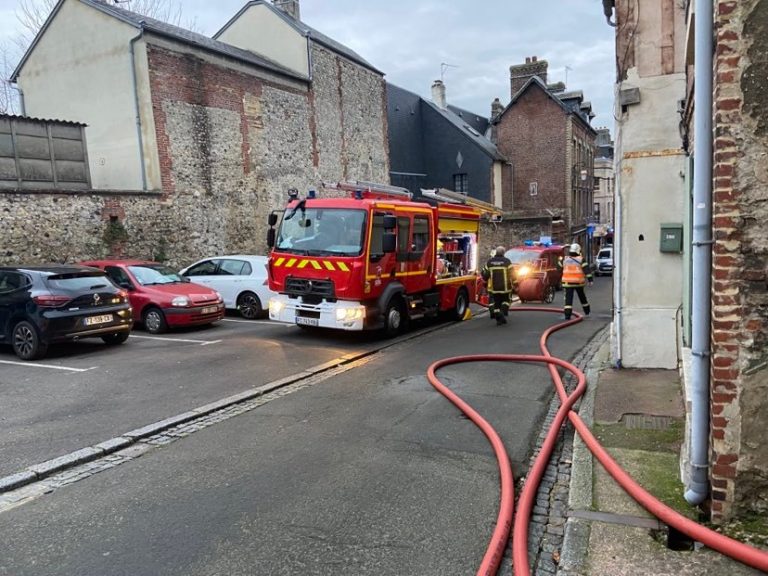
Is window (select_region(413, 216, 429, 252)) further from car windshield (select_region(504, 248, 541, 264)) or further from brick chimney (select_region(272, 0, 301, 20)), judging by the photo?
brick chimney (select_region(272, 0, 301, 20))

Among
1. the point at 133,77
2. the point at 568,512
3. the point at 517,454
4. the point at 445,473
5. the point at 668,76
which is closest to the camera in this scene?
the point at 568,512

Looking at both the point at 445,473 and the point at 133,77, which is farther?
the point at 133,77

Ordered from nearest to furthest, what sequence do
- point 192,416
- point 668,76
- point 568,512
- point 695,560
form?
point 695,560 < point 568,512 < point 192,416 < point 668,76

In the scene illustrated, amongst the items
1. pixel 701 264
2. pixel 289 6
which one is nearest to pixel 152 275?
pixel 701 264

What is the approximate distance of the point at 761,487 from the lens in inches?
136

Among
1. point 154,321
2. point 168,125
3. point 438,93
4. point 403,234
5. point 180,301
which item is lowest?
point 154,321

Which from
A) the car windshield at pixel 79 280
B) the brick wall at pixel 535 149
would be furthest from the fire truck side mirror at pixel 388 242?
the brick wall at pixel 535 149

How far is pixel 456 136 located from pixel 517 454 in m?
33.6

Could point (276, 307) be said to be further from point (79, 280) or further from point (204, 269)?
point (204, 269)

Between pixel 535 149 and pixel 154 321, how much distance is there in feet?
103

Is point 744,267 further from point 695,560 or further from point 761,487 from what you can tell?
point 695,560

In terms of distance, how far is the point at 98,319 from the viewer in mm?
9844

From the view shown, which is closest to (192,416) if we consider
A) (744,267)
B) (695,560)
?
(695,560)

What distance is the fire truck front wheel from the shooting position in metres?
11.1
